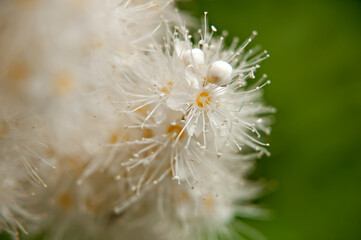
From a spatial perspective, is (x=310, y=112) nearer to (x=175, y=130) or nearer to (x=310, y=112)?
(x=310, y=112)

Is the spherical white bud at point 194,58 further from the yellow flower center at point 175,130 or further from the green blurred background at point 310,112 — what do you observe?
the green blurred background at point 310,112

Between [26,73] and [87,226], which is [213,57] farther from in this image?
[87,226]

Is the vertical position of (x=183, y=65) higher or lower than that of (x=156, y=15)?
lower

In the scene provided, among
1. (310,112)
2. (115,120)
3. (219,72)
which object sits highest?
(310,112)

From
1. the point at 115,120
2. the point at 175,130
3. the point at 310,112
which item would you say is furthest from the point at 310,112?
the point at 115,120

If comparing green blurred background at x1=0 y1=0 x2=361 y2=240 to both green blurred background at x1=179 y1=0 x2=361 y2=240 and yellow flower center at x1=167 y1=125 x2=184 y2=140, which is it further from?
yellow flower center at x1=167 y1=125 x2=184 y2=140

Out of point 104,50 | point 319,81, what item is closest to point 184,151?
point 104,50
